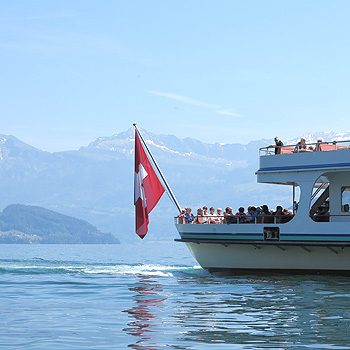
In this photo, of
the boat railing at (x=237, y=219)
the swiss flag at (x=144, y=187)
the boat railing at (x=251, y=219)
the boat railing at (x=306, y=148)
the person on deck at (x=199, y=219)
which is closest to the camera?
the boat railing at (x=251, y=219)

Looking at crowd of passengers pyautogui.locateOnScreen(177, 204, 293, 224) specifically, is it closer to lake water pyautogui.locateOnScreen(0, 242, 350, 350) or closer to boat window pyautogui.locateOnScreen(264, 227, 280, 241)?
boat window pyautogui.locateOnScreen(264, 227, 280, 241)

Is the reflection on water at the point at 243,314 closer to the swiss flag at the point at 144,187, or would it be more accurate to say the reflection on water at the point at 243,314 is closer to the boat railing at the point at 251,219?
the boat railing at the point at 251,219

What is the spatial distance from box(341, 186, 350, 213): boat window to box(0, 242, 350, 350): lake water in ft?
9.26

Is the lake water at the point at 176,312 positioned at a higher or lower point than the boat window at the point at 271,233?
lower

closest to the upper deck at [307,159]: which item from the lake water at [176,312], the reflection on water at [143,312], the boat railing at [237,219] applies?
the boat railing at [237,219]

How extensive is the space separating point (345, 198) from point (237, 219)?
158 inches

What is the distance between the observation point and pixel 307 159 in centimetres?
3206

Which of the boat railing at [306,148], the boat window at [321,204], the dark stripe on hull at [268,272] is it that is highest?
the boat railing at [306,148]

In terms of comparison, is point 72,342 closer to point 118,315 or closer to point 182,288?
point 118,315

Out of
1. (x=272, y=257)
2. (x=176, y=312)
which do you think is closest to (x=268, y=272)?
(x=272, y=257)

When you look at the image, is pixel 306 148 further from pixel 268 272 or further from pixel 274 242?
pixel 268 272

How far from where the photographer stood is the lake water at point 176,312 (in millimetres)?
15922

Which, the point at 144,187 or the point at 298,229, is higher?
the point at 144,187

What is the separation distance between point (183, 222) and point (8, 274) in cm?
706
